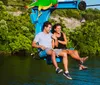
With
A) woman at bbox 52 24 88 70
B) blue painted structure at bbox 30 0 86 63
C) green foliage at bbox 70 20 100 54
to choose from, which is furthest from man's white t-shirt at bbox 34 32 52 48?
green foliage at bbox 70 20 100 54

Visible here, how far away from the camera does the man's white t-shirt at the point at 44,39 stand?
909 centimetres

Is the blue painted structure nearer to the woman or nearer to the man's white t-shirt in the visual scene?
the man's white t-shirt

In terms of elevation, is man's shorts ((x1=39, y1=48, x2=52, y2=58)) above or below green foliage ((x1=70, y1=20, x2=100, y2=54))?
above

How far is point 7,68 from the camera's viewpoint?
44.2 metres

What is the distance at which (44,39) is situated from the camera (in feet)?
29.9

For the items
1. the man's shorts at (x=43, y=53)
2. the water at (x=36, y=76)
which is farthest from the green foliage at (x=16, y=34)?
the man's shorts at (x=43, y=53)

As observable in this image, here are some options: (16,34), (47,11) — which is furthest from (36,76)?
(47,11)

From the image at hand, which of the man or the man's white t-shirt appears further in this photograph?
the man's white t-shirt

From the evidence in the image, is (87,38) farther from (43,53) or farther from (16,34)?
(43,53)

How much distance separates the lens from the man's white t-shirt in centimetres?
909

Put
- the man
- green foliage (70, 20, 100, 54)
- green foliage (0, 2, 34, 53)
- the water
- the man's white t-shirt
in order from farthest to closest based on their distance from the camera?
green foliage (70, 20, 100, 54) < green foliage (0, 2, 34, 53) < the water < the man's white t-shirt < the man

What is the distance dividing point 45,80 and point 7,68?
354 inches

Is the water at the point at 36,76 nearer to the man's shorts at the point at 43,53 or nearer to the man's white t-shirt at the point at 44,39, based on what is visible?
the man's shorts at the point at 43,53

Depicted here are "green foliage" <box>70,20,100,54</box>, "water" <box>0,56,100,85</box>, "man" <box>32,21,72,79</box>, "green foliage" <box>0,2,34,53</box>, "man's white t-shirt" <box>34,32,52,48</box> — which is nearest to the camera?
"man" <box>32,21,72,79</box>
